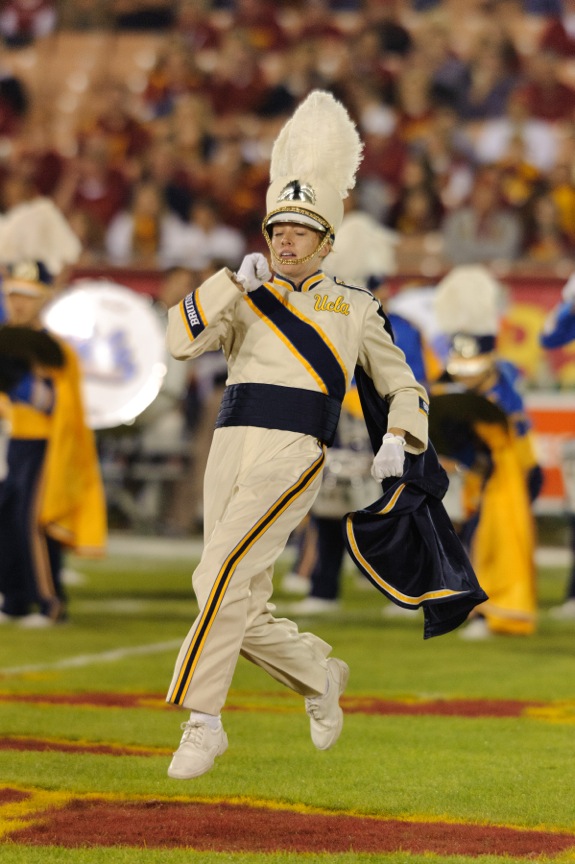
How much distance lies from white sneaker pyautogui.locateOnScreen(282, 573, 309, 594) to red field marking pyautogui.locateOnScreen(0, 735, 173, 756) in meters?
5.50

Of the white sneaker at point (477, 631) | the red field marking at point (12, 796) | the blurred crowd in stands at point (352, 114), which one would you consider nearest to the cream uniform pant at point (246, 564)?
the red field marking at point (12, 796)

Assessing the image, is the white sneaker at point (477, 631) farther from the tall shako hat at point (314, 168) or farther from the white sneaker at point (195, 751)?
the white sneaker at point (195, 751)

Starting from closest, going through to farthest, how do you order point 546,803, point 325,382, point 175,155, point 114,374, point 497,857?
point 497,857
point 546,803
point 325,382
point 114,374
point 175,155

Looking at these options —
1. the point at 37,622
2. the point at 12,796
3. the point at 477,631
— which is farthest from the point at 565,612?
the point at 12,796

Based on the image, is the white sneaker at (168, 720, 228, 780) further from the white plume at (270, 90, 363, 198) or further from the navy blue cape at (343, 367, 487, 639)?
the white plume at (270, 90, 363, 198)

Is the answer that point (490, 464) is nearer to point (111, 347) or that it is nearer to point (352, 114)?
point (111, 347)

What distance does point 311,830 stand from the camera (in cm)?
389

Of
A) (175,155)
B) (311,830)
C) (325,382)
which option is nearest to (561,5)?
(175,155)

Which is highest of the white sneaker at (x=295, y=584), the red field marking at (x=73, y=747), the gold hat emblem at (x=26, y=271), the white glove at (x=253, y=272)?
the gold hat emblem at (x=26, y=271)

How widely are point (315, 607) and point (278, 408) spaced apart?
506 cm

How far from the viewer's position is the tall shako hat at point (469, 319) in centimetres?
864

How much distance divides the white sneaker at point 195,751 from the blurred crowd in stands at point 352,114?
8870mm

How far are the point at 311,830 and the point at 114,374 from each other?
821 cm

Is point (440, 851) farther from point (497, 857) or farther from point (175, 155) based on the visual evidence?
point (175, 155)
